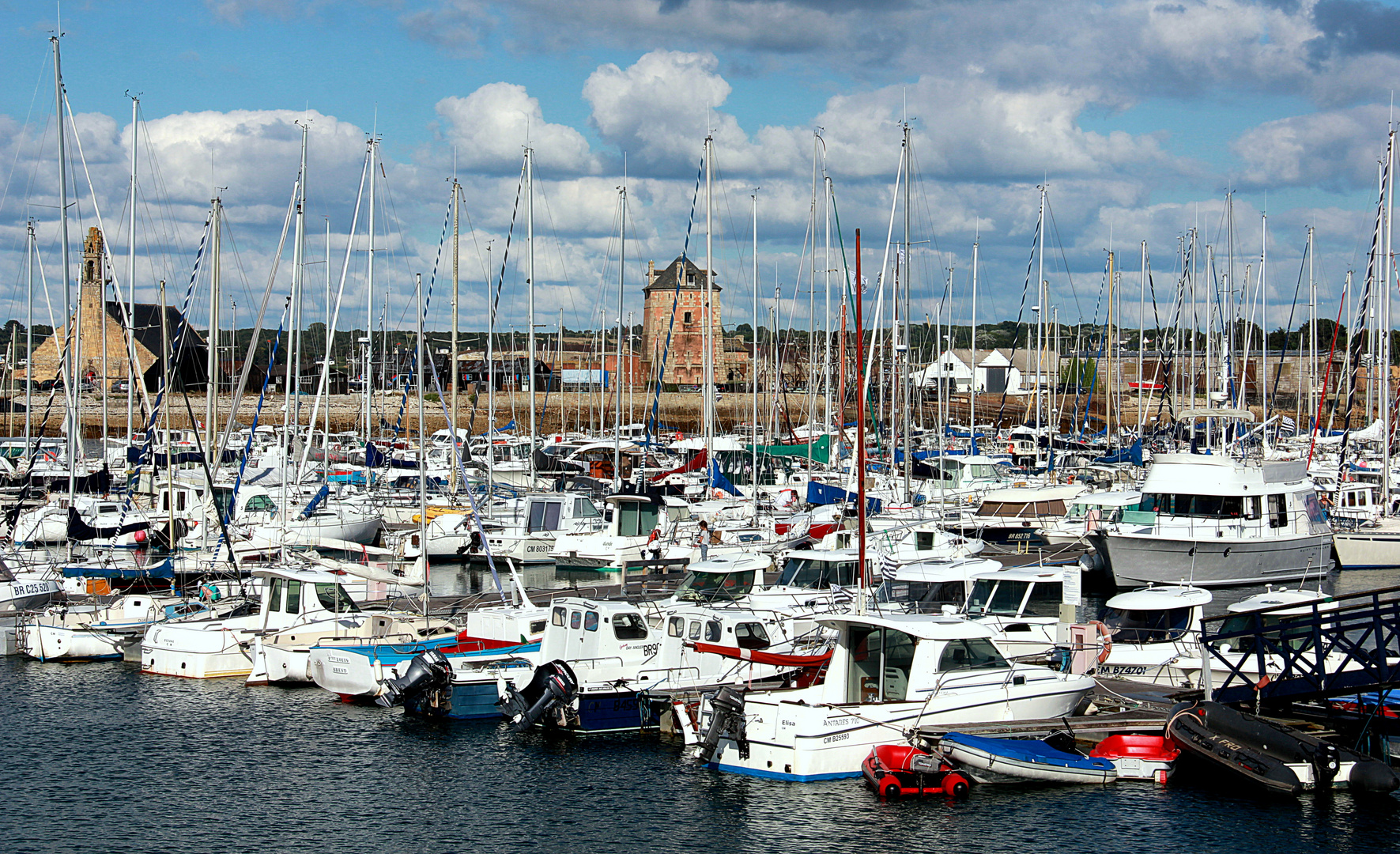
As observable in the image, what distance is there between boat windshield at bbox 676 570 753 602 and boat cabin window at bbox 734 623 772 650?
4279 mm

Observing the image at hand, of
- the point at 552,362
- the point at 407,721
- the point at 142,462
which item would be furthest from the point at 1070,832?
the point at 552,362

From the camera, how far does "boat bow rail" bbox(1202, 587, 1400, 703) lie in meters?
19.0

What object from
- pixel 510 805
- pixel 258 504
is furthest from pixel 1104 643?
pixel 258 504

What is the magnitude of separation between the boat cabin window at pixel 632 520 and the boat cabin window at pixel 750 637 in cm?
1621

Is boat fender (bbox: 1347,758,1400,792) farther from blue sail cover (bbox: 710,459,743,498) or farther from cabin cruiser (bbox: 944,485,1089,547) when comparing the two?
blue sail cover (bbox: 710,459,743,498)

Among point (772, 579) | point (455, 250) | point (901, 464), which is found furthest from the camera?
point (901, 464)

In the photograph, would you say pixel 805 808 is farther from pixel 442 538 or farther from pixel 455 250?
pixel 442 538

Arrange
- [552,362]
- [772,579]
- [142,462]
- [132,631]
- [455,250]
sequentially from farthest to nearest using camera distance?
1. [552,362]
2. [142,462]
3. [455,250]
4. [772,579]
5. [132,631]

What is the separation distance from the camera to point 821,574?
2800cm

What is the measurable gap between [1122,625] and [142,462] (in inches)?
1126

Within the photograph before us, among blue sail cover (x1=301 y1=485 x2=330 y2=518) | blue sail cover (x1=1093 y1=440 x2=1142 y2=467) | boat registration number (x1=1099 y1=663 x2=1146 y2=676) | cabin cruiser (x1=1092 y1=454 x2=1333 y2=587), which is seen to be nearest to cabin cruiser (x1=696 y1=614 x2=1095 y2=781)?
boat registration number (x1=1099 y1=663 x2=1146 y2=676)

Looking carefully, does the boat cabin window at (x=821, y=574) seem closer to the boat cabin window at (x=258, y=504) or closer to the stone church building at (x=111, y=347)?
the boat cabin window at (x=258, y=504)

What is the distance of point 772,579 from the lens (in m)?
31.0

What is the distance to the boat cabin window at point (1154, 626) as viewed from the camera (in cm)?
2445
